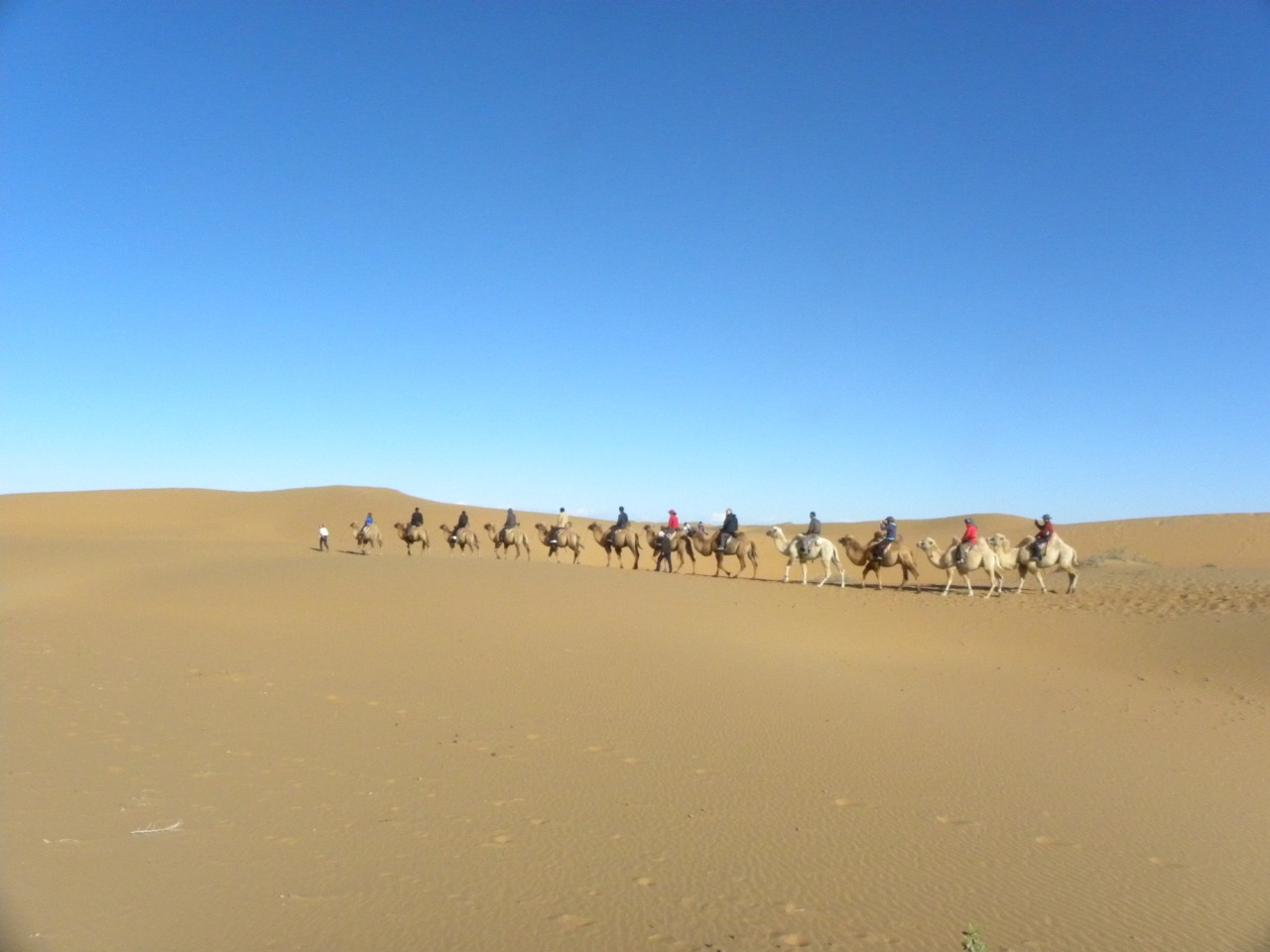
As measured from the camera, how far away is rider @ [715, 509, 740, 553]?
29.6 meters

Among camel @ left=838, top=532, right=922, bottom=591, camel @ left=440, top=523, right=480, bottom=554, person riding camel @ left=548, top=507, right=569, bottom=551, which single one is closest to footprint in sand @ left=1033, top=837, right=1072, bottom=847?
camel @ left=838, top=532, right=922, bottom=591

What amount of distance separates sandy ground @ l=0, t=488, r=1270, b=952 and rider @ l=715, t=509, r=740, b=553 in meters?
10.9

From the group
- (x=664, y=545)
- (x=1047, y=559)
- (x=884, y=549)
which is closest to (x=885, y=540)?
(x=884, y=549)

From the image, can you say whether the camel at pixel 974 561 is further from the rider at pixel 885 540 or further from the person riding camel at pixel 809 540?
the person riding camel at pixel 809 540

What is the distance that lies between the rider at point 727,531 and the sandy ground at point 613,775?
10.9 m

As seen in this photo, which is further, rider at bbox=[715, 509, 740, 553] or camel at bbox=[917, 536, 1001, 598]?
rider at bbox=[715, 509, 740, 553]

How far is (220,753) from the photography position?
27.5ft

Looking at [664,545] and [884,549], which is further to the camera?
[664,545]

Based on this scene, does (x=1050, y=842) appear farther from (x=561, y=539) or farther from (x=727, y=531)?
(x=561, y=539)

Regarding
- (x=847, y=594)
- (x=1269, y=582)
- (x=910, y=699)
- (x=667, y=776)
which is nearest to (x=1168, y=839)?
(x=667, y=776)

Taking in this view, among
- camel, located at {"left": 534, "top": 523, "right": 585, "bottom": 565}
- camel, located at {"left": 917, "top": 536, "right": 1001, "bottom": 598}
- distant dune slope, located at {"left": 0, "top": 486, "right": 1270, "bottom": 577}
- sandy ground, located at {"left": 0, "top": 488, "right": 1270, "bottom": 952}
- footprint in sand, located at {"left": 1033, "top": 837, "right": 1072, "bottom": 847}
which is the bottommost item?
footprint in sand, located at {"left": 1033, "top": 837, "right": 1072, "bottom": 847}

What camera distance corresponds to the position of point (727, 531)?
30188 millimetres

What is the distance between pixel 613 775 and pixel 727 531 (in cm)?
2234

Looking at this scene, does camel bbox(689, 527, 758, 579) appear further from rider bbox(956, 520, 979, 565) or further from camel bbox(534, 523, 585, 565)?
rider bbox(956, 520, 979, 565)
